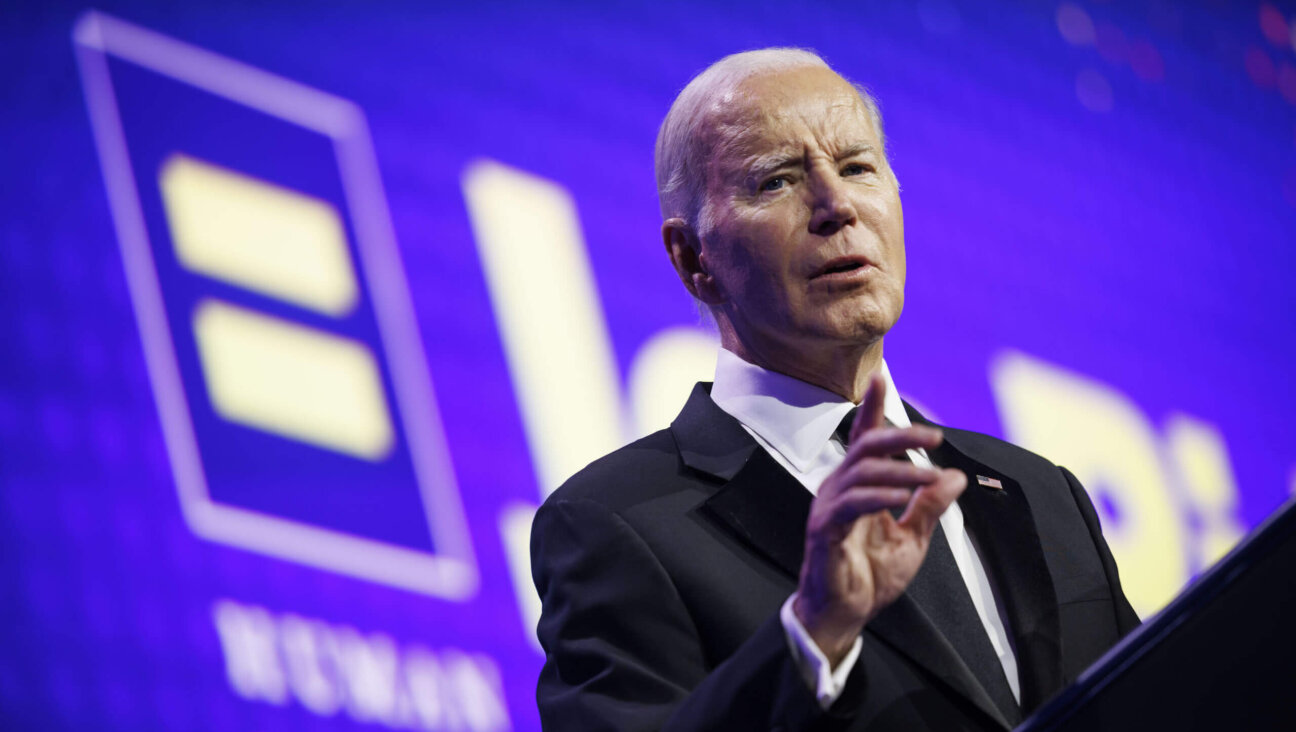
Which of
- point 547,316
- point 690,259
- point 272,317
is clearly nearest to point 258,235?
point 272,317

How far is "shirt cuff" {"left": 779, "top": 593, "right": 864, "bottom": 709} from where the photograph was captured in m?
0.93

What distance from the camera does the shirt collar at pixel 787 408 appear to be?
1.33 metres

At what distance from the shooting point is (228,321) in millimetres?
2229

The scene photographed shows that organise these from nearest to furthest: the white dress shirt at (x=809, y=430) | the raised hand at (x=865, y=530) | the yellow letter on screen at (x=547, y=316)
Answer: the raised hand at (x=865, y=530) → the white dress shirt at (x=809, y=430) → the yellow letter on screen at (x=547, y=316)

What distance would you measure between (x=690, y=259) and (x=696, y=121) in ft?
0.54

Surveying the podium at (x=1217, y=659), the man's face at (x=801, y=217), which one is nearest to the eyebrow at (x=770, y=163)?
the man's face at (x=801, y=217)

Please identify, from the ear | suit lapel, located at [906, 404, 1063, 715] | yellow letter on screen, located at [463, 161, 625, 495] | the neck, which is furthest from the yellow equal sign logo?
suit lapel, located at [906, 404, 1063, 715]

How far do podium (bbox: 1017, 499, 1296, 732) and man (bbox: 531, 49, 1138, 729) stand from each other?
0.63 feet

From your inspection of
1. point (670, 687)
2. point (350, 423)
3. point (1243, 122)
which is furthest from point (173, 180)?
point (1243, 122)

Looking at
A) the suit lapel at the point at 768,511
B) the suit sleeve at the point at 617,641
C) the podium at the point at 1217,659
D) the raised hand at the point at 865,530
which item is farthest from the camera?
the suit lapel at the point at 768,511

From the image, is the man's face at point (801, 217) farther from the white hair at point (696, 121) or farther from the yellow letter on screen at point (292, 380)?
the yellow letter on screen at point (292, 380)

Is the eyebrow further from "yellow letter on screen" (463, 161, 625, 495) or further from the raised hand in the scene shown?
"yellow letter on screen" (463, 161, 625, 495)

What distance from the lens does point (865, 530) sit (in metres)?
0.94

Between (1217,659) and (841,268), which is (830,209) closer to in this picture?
(841,268)
